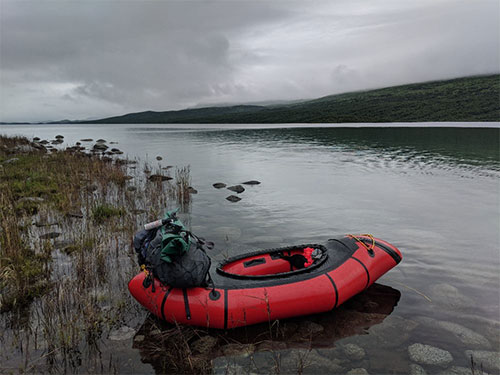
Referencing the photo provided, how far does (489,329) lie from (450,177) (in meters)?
18.1

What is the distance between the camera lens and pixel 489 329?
6.19 meters

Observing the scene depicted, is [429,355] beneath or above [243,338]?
beneath

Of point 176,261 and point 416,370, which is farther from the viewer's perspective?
point 176,261

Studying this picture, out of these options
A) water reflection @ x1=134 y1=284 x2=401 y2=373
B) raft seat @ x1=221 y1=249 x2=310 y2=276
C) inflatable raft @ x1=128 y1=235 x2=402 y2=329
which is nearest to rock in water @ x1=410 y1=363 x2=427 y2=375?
water reflection @ x1=134 y1=284 x2=401 y2=373

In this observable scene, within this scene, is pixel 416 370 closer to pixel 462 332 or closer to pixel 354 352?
pixel 354 352

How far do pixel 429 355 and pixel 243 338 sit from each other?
3.00 m

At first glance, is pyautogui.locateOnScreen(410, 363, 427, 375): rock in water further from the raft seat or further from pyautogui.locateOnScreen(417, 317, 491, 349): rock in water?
the raft seat

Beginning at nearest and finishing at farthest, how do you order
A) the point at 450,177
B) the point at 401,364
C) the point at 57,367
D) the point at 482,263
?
1. the point at 57,367
2. the point at 401,364
3. the point at 482,263
4. the point at 450,177

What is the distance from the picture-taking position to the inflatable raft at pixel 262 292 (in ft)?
19.4

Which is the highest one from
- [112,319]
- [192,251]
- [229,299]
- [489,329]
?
[192,251]

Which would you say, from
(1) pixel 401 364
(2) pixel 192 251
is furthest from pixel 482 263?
(2) pixel 192 251

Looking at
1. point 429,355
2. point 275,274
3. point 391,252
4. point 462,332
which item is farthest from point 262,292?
point 462,332

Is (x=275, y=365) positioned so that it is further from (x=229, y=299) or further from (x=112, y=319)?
(x=112, y=319)

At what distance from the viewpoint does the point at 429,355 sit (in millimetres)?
5512
